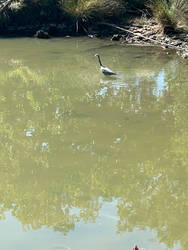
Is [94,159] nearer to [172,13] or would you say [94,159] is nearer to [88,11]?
[172,13]

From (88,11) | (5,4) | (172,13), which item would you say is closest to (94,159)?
(172,13)

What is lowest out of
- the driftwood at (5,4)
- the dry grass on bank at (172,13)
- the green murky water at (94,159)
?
the green murky water at (94,159)

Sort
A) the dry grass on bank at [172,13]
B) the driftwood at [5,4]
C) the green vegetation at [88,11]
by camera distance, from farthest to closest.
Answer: the driftwood at [5,4]
the green vegetation at [88,11]
the dry grass on bank at [172,13]

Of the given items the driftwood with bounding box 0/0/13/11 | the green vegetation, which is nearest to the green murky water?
the green vegetation

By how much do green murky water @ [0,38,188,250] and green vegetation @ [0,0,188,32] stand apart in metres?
3.70

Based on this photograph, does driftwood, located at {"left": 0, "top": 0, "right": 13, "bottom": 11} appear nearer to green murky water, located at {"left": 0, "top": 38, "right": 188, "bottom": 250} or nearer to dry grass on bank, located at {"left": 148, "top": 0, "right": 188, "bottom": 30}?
dry grass on bank, located at {"left": 148, "top": 0, "right": 188, "bottom": 30}

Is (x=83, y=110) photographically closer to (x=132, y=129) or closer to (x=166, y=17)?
(x=132, y=129)

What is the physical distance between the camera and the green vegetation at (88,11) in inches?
553

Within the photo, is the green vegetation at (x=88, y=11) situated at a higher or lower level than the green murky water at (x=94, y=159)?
higher

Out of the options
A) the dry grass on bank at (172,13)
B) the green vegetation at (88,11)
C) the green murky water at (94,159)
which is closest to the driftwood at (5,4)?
the green vegetation at (88,11)

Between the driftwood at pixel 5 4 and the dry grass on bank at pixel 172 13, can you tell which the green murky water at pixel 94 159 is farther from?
the driftwood at pixel 5 4

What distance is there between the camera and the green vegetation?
14047 millimetres

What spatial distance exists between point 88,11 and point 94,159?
11571mm

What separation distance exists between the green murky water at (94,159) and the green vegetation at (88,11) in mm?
3695
